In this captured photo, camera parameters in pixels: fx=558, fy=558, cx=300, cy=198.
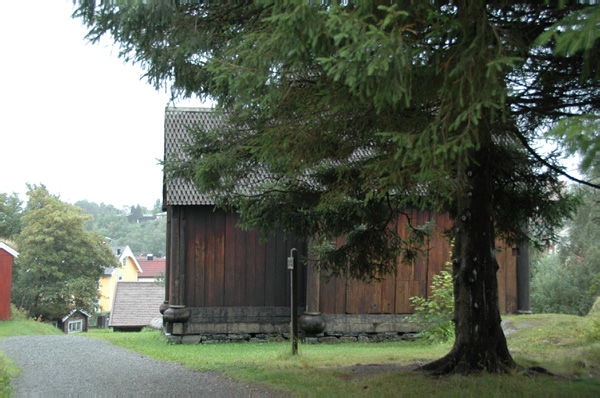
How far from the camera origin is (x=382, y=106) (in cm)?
471

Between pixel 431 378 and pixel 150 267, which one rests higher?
pixel 431 378

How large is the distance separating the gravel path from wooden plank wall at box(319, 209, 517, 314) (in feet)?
17.7

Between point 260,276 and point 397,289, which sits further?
point 397,289

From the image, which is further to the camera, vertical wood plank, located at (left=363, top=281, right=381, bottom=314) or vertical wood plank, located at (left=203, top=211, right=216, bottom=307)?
vertical wood plank, located at (left=363, top=281, right=381, bottom=314)

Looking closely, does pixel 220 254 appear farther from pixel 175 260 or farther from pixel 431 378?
pixel 431 378

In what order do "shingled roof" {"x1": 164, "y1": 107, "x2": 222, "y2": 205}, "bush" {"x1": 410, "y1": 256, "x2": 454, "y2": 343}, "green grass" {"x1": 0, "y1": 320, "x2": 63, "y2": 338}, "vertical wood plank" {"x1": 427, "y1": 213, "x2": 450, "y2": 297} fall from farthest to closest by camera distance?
1. "green grass" {"x1": 0, "y1": 320, "x2": 63, "y2": 338}
2. "vertical wood plank" {"x1": 427, "y1": 213, "x2": 450, "y2": 297}
3. "shingled roof" {"x1": 164, "y1": 107, "x2": 222, "y2": 205}
4. "bush" {"x1": 410, "y1": 256, "x2": 454, "y2": 343}

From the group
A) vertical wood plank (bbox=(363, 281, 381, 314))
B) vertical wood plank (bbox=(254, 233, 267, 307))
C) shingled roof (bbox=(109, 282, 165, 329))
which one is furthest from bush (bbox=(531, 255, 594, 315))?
shingled roof (bbox=(109, 282, 165, 329))

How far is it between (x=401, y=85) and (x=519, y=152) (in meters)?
3.80

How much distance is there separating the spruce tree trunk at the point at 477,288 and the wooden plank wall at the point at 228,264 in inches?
292

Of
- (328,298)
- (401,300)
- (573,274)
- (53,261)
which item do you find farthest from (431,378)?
(53,261)

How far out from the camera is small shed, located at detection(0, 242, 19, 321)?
23.4 metres

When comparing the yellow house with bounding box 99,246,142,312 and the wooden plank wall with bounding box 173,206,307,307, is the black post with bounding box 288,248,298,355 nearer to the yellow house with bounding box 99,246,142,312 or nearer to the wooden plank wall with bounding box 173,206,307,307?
the wooden plank wall with bounding box 173,206,307,307

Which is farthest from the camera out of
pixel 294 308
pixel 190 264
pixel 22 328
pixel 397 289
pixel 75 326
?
pixel 75 326

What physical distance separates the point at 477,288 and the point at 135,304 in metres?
28.0
